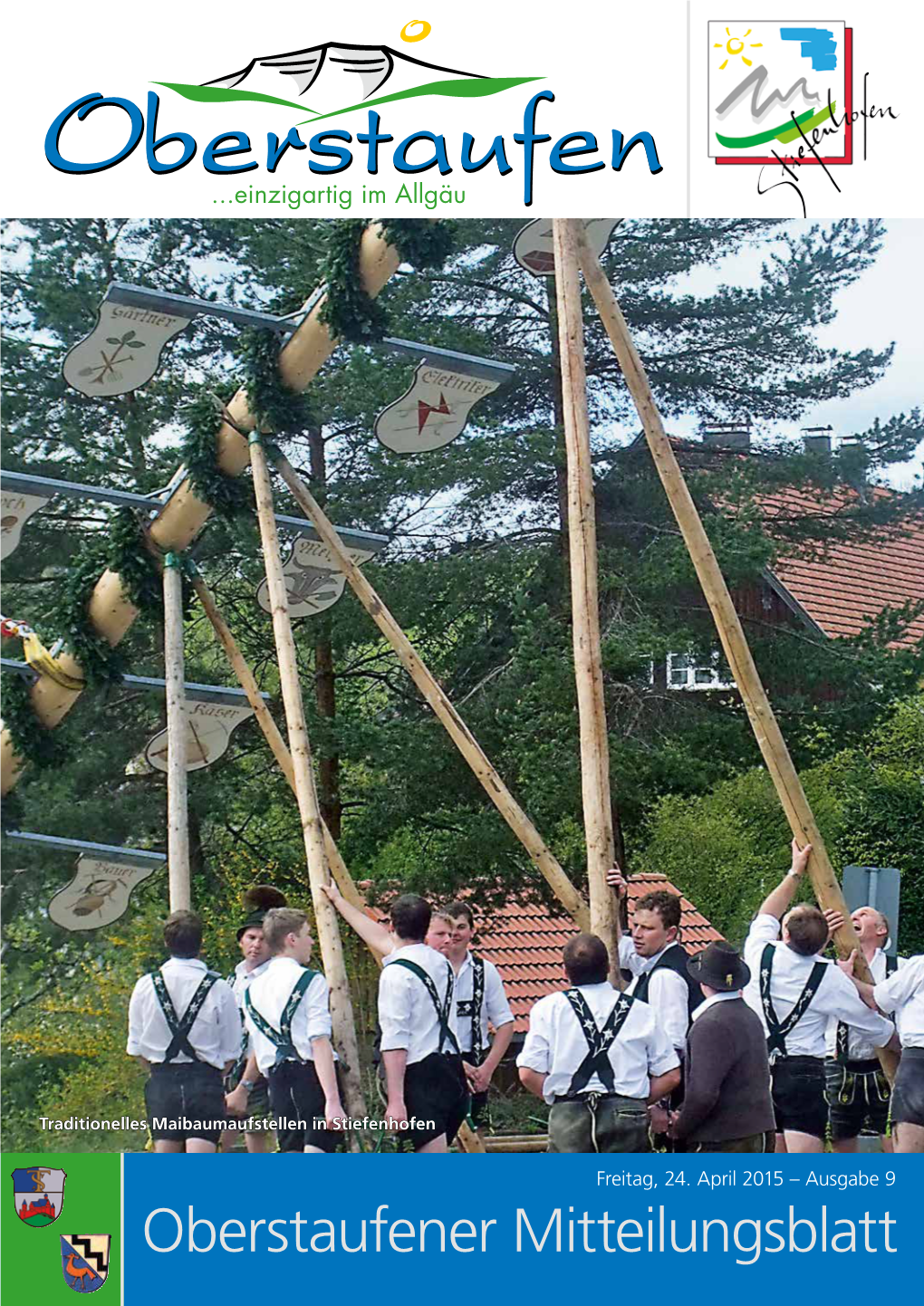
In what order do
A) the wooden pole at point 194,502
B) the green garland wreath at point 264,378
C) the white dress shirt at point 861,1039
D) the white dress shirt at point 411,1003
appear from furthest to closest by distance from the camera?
the green garland wreath at point 264,378, the wooden pole at point 194,502, the white dress shirt at point 861,1039, the white dress shirt at point 411,1003

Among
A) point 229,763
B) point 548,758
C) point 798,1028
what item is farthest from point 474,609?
point 798,1028

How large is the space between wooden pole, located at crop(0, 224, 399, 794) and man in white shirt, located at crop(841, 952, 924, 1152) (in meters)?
2.99

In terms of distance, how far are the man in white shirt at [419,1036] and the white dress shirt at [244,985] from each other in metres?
0.40

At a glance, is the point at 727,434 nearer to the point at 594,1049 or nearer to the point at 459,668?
the point at 459,668

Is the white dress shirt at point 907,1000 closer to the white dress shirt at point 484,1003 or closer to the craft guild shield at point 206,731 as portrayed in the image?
the white dress shirt at point 484,1003

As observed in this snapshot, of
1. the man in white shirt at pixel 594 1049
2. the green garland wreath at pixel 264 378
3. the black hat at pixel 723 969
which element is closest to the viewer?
the black hat at pixel 723 969

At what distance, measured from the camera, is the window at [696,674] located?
767 centimetres

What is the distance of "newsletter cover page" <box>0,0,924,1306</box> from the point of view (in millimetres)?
6199

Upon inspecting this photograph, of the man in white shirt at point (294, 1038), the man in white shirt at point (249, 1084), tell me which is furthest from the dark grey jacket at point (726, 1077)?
the man in white shirt at point (249, 1084)

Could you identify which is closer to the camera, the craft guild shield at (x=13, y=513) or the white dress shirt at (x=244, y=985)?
the white dress shirt at (x=244, y=985)

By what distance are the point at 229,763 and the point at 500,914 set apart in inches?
50.3
